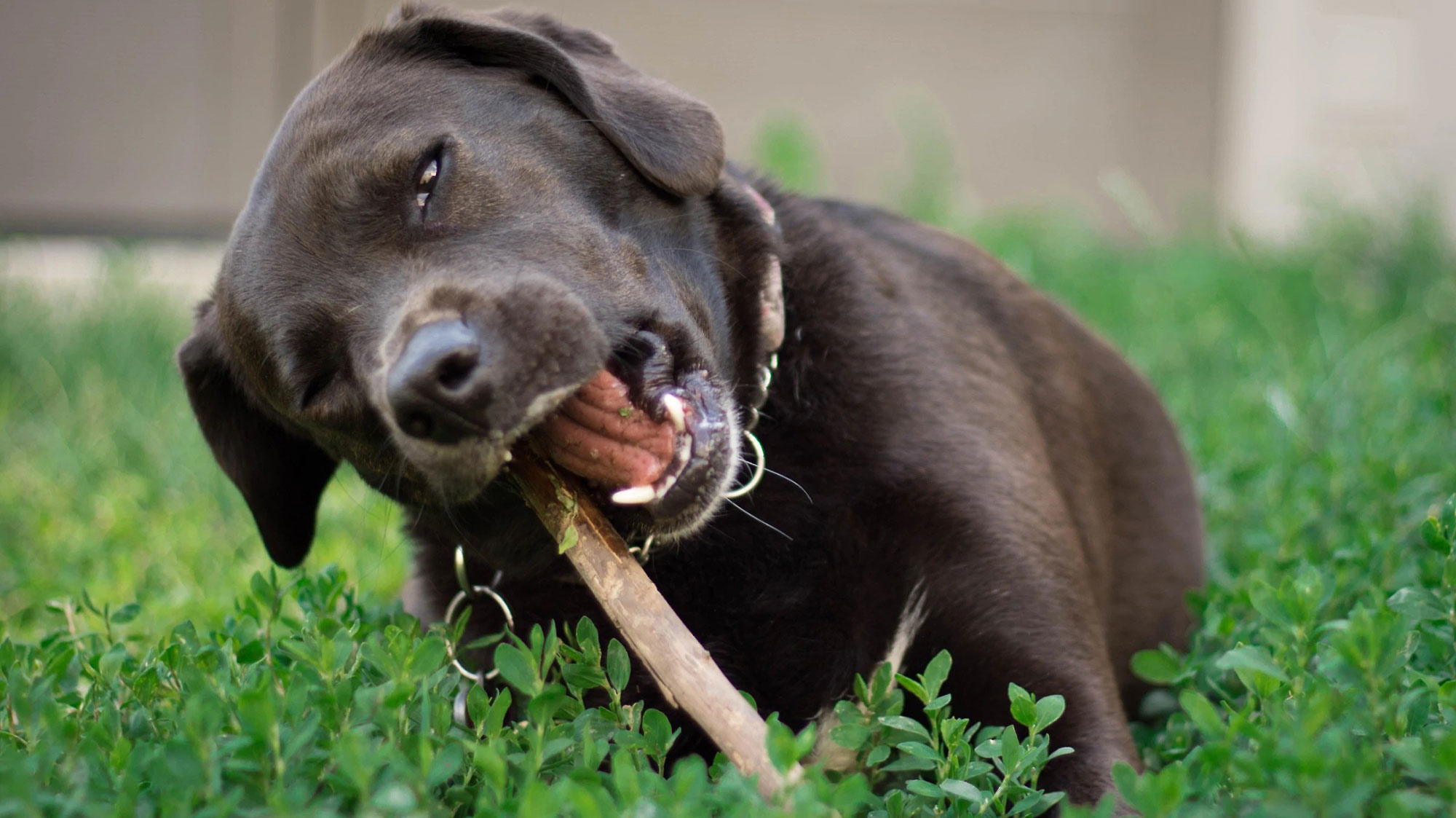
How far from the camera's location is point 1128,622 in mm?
2762

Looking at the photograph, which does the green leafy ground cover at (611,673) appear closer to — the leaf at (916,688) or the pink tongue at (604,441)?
the leaf at (916,688)

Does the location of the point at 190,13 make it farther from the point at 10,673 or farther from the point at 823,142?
the point at 10,673

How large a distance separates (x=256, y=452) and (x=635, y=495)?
3.21 feet

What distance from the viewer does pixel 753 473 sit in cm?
222

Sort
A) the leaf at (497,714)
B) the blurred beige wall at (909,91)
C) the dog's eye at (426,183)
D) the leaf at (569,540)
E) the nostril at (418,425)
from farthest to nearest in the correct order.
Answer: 1. the blurred beige wall at (909,91)
2. the dog's eye at (426,183)
3. the leaf at (569,540)
4. the nostril at (418,425)
5. the leaf at (497,714)

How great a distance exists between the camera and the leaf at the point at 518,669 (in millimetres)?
1523

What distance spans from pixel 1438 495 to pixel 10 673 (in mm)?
2509

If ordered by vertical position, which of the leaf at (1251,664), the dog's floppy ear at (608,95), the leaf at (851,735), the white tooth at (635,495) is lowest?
the leaf at (851,735)

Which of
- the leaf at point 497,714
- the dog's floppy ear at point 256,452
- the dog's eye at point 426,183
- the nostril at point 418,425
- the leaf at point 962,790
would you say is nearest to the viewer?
the leaf at point 962,790

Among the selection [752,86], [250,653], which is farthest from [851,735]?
[752,86]

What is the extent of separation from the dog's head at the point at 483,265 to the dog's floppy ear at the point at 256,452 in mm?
12

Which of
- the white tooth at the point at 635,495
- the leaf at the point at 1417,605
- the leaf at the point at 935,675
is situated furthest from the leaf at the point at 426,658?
the leaf at the point at 1417,605

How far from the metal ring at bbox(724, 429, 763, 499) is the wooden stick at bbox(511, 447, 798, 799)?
0.25 m

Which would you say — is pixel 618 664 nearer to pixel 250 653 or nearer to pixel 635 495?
pixel 635 495
